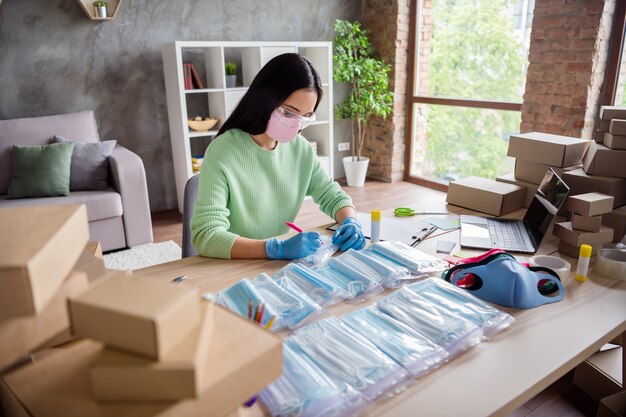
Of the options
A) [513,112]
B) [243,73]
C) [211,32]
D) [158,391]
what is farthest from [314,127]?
[158,391]

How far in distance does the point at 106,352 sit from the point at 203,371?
12 cm

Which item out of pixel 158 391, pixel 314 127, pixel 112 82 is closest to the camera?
pixel 158 391

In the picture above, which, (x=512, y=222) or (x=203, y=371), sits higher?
(x=203, y=371)

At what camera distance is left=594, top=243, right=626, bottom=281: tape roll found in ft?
4.17

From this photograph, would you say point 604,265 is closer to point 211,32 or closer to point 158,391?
point 158,391

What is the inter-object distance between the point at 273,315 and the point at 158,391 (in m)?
0.48

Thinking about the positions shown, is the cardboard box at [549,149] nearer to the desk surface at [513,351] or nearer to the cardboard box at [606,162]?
the cardboard box at [606,162]

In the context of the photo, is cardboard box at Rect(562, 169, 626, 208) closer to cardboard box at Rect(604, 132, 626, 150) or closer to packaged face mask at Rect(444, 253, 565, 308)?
cardboard box at Rect(604, 132, 626, 150)

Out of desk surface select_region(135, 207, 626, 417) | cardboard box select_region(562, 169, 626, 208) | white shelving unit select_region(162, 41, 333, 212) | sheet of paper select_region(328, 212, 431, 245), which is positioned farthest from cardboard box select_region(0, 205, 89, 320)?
white shelving unit select_region(162, 41, 333, 212)

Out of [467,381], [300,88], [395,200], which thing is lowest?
[395,200]

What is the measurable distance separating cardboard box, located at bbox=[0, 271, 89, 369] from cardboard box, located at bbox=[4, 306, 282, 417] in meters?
0.04

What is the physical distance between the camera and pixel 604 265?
1.29 meters

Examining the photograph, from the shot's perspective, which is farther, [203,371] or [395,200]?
[395,200]

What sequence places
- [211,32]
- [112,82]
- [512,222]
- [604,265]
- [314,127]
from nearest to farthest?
[604,265], [512,222], [112,82], [211,32], [314,127]
